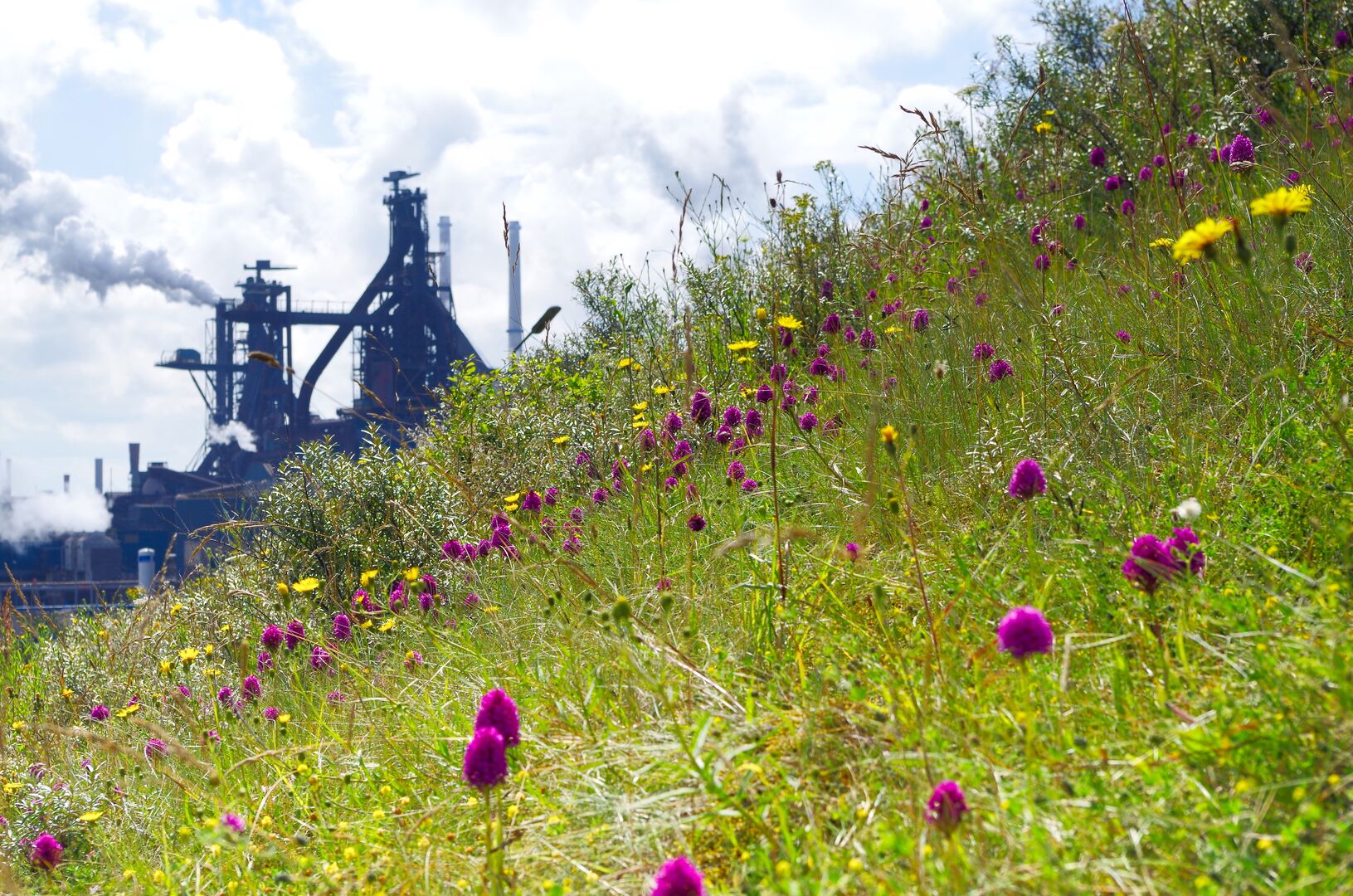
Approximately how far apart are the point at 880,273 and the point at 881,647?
143 inches

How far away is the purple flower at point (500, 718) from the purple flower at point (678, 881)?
0.42 meters

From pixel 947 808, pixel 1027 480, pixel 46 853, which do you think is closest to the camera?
pixel 947 808

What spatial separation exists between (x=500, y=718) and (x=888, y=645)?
30.4 inches

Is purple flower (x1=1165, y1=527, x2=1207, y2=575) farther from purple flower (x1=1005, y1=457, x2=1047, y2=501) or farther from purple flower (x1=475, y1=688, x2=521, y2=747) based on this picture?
purple flower (x1=475, y1=688, x2=521, y2=747)

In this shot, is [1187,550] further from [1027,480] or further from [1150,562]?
[1027,480]

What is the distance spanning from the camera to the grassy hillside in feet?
4.53

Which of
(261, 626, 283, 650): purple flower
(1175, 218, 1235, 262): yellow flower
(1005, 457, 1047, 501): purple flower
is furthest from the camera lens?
(261, 626, 283, 650): purple flower

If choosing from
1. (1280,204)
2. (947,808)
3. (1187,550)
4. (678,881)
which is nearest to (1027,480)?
(1187,550)

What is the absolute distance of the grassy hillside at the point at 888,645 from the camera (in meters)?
1.38

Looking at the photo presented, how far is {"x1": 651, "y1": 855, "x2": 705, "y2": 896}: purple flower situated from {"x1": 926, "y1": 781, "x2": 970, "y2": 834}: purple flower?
315 mm

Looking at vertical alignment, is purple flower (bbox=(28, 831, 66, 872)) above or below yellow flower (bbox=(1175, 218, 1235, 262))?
below

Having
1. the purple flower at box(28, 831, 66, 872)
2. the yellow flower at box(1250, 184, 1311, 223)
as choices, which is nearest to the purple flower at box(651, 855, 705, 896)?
the yellow flower at box(1250, 184, 1311, 223)

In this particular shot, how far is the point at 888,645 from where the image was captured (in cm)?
196

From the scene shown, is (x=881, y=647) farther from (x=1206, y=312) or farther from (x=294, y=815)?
(x=1206, y=312)
